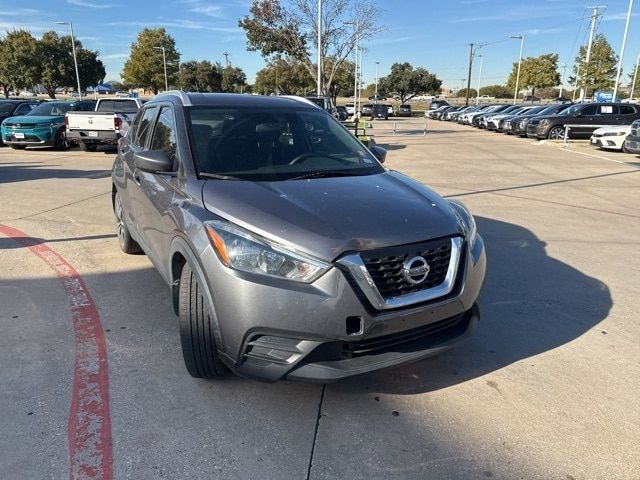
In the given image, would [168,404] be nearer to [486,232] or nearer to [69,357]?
[69,357]

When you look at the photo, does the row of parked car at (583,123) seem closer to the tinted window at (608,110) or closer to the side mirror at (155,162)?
the tinted window at (608,110)

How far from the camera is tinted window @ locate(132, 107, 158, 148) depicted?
466 centimetres

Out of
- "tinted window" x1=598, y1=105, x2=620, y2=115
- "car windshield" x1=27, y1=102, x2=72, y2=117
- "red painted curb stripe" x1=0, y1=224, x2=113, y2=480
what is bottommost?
"red painted curb stripe" x1=0, y1=224, x2=113, y2=480

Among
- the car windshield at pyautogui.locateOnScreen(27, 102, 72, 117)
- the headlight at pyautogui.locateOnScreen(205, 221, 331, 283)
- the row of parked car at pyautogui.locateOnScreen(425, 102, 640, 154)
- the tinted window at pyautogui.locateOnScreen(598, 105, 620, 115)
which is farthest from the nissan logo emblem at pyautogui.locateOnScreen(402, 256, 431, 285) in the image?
the tinted window at pyautogui.locateOnScreen(598, 105, 620, 115)

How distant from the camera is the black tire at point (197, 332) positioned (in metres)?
2.92

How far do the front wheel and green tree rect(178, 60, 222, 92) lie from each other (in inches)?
2021

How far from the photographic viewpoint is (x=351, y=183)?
3.45m

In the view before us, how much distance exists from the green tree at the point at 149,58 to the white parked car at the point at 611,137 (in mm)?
54111

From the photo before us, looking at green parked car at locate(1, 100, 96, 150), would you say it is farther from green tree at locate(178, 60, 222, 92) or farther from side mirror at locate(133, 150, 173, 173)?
green tree at locate(178, 60, 222, 92)

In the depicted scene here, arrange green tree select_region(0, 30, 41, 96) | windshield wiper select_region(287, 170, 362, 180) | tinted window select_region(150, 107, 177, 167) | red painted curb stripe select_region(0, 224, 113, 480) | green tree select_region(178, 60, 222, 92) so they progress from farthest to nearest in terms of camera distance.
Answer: green tree select_region(178, 60, 222, 92) < green tree select_region(0, 30, 41, 96) < tinted window select_region(150, 107, 177, 167) < windshield wiper select_region(287, 170, 362, 180) < red painted curb stripe select_region(0, 224, 113, 480)

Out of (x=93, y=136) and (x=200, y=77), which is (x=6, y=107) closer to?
(x=93, y=136)

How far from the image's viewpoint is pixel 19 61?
4969 centimetres

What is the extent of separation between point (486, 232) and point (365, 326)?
4.81m

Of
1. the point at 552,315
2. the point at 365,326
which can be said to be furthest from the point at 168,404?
the point at 552,315
